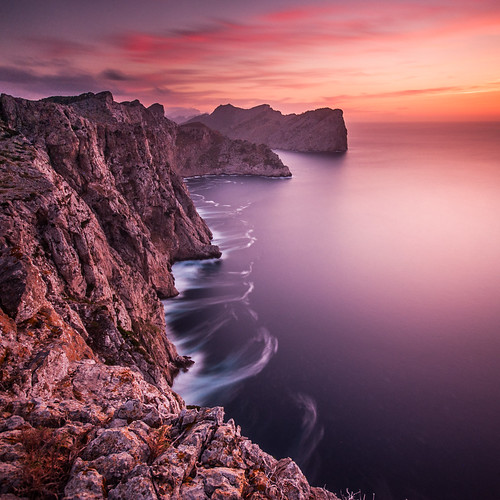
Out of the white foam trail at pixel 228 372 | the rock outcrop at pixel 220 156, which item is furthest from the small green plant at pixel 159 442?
the rock outcrop at pixel 220 156

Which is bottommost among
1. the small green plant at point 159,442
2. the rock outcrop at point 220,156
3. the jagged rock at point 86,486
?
the small green plant at point 159,442

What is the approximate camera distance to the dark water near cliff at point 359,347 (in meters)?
22.5

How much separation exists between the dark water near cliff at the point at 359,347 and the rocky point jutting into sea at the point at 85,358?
739cm

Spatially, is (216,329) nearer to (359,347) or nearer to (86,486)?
(359,347)

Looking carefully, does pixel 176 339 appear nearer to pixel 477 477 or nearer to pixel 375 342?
pixel 375 342

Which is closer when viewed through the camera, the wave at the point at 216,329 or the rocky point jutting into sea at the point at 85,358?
the rocky point jutting into sea at the point at 85,358

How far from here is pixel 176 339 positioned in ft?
111

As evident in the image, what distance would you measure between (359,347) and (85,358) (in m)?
27.7

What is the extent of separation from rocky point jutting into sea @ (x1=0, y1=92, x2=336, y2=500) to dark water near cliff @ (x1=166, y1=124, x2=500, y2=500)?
7.39 metres

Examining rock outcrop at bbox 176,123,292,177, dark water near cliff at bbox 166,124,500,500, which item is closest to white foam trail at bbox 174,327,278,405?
dark water near cliff at bbox 166,124,500,500

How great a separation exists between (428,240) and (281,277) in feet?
113

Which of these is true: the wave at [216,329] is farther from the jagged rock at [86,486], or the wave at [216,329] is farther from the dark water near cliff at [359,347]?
the jagged rock at [86,486]

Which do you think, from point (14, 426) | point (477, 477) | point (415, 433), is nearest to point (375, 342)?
point (415, 433)

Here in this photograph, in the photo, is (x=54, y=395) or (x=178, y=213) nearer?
(x=54, y=395)
